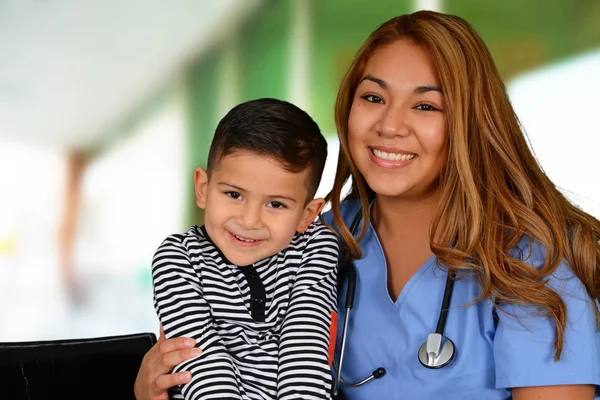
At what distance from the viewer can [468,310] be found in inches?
69.8

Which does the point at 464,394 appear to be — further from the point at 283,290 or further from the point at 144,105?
the point at 144,105

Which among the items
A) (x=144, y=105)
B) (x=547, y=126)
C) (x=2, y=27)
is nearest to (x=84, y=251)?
(x=144, y=105)

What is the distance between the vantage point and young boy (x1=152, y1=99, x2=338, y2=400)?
1.60 metres

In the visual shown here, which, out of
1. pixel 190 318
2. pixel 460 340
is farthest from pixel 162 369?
pixel 460 340

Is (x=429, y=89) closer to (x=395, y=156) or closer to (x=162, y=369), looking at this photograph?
(x=395, y=156)

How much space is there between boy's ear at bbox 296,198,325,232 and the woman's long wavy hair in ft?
0.85

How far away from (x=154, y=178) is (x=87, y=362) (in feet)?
9.48

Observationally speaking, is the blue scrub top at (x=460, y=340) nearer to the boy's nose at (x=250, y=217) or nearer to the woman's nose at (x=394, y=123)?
the woman's nose at (x=394, y=123)

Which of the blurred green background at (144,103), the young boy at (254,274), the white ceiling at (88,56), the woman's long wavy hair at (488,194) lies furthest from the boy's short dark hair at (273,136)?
the white ceiling at (88,56)

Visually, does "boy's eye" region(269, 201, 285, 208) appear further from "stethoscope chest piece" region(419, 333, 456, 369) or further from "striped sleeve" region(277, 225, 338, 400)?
"stethoscope chest piece" region(419, 333, 456, 369)

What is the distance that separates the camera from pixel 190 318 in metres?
1.60

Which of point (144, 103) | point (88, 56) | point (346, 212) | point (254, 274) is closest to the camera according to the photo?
point (254, 274)

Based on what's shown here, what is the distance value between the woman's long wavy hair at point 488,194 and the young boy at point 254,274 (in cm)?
30

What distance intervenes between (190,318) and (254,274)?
0.17 metres
